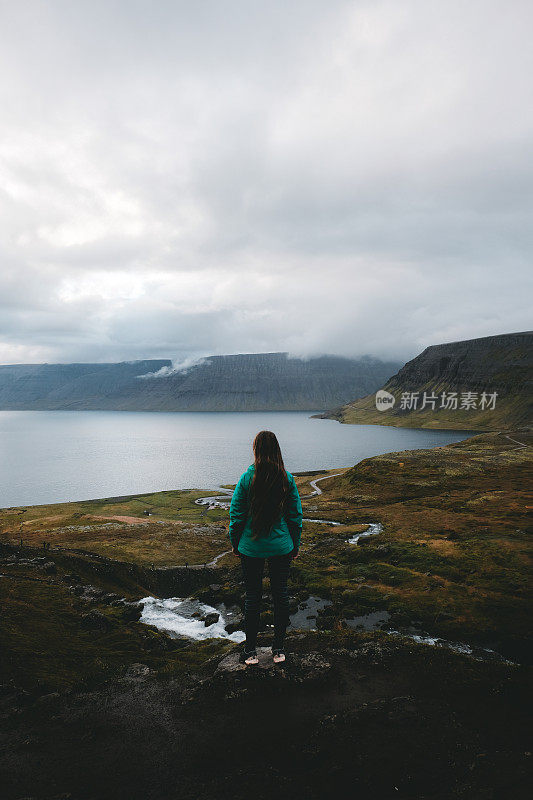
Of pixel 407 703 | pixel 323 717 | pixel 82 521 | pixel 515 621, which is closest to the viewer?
pixel 323 717

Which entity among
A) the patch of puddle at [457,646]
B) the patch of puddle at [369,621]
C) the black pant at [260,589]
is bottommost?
the patch of puddle at [369,621]

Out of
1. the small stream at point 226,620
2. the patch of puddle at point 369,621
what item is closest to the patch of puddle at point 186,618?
the small stream at point 226,620

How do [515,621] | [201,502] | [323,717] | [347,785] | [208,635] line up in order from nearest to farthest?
[347,785]
[323,717]
[515,621]
[208,635]
[201,502]

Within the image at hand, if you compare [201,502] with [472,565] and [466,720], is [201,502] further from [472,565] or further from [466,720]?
[466,720]

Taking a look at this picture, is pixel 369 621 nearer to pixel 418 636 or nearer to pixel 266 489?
pixel 418 636

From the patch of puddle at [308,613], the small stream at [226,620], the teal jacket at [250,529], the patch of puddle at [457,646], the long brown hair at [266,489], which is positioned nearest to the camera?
the long brown hair at [266,489]

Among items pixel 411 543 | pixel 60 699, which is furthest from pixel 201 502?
pixel 60 699

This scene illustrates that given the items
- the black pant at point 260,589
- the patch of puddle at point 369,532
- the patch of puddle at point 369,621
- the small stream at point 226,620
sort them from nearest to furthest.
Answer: the black pant at point 260,589 → the small stream at point 226,620 → the patch of puddle at point 369,621 → the patch of puddle at point 369,532

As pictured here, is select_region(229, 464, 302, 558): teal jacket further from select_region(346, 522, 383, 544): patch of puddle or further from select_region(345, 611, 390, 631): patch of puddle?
select_region(346, 522, 383, 544): patch of puddle

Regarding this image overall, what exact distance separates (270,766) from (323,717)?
7.29ft

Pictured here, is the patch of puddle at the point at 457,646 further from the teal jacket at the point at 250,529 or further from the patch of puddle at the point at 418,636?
the teal jacket at the point at 250,529

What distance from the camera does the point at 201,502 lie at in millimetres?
107312

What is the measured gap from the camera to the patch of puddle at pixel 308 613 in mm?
26078

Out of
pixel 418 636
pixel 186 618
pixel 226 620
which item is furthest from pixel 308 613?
pixel 186 618
